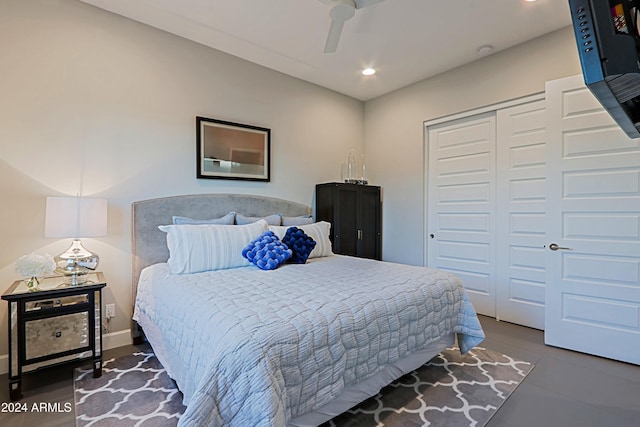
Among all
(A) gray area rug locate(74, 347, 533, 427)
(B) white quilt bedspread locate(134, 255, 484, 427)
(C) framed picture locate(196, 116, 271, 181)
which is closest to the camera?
(B) white quilt bedspread locate(134, 255, 484, 427)

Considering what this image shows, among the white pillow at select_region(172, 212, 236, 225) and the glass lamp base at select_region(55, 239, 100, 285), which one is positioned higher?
the white pillow at select_region(172, 212, 236, 225)

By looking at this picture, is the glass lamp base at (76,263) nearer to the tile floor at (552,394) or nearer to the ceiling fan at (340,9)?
the tile floor at (552,394)

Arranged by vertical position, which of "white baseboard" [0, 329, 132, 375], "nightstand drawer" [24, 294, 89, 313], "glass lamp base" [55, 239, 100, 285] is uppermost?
"glass lamp base" [55, 239, 100, 285]

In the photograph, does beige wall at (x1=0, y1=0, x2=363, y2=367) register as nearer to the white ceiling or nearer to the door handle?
the white ceiling

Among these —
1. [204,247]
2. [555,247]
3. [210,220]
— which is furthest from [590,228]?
[210,220]

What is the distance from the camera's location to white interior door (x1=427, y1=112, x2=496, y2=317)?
11.6 ft

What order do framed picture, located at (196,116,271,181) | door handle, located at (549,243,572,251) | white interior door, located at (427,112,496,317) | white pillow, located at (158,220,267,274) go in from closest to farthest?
white pillow, located at (158,220,267,274)
door handle, located at (549,243,572,251)
framed picture, located at (196,116,271,181)
white interior door, located at (427,112,496,317)

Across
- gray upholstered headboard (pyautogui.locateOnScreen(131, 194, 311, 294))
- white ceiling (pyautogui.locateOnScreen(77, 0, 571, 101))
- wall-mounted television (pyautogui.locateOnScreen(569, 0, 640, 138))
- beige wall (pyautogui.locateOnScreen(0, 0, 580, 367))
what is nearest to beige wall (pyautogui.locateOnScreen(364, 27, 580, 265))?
beige wall (pyautogui.locateOnScreen(0, 0, 580, 367))

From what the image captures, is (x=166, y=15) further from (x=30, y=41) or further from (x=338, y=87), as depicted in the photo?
(x=338, y=87)

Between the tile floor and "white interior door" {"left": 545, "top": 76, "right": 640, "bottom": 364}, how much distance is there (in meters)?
0.23

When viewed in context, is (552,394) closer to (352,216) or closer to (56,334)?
(352,216)

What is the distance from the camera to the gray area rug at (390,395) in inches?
68.7

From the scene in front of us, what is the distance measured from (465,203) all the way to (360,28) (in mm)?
2291

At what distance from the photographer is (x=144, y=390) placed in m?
2.03
